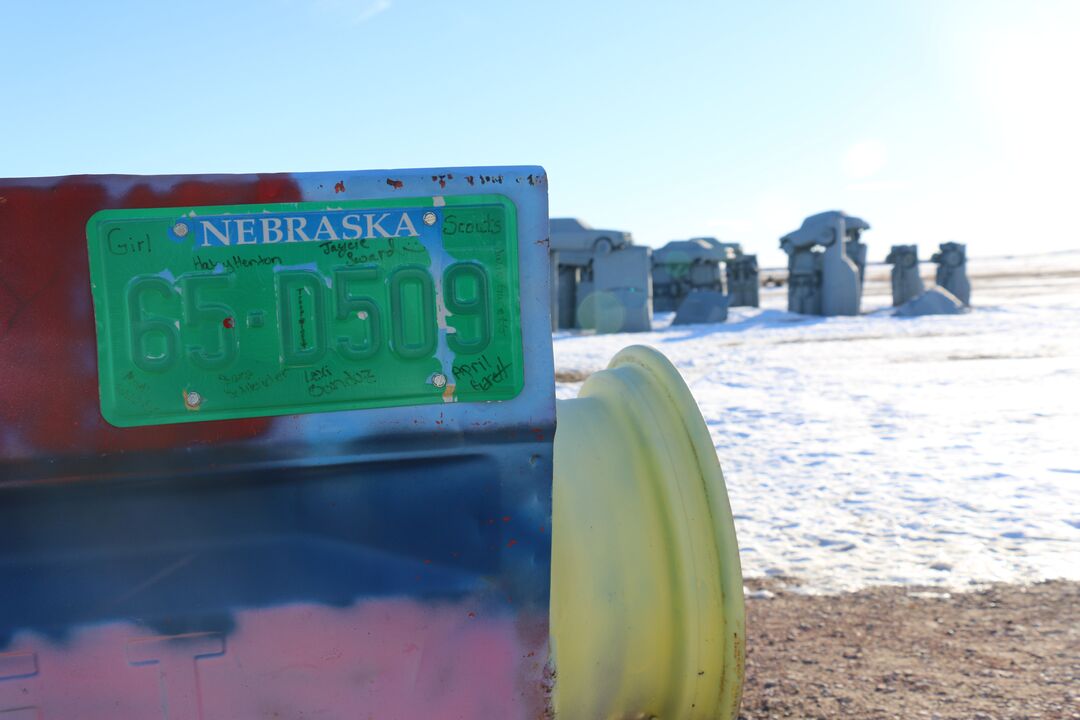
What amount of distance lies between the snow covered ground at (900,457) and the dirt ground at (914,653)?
15 cm

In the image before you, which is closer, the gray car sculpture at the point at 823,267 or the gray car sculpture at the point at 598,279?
the gray car sculpture at the point at 598,279

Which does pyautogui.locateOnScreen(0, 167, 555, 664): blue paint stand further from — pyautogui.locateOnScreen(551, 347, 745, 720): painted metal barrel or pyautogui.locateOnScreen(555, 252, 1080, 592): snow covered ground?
pyautogui.locateOnScreen(555, 252, 1080, 592): snow covered ground

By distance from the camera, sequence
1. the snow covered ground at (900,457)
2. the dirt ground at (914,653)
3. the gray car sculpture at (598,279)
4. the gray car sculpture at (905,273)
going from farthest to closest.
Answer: the gray car sculpture at (905,273) → the gray car sculpture at (598,279) → the snow covered ground at (900,457) → the dirt ground at (914,653)

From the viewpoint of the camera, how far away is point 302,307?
3.50 ft

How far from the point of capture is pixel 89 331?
103 centimetres

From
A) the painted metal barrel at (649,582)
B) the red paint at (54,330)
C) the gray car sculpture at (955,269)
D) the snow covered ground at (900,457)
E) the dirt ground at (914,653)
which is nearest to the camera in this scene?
the red paint at (54,330)

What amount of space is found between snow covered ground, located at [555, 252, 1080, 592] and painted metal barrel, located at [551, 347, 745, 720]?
4.91ft

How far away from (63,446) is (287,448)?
256 mm

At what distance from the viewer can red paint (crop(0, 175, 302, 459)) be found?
39.6 inches

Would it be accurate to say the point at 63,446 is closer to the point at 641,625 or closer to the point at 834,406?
the point at 641,625

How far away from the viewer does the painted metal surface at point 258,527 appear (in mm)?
1020

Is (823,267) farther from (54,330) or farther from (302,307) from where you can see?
(54,330)

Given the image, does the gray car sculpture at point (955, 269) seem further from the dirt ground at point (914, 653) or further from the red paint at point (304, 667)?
the red paint at point (304, 667)

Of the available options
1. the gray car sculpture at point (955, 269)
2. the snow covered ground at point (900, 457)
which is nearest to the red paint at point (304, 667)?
the snow covered ground at point (900, 457)
